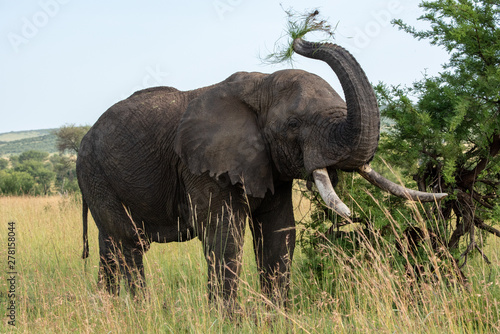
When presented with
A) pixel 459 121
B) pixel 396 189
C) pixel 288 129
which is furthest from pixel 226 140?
pixel 459 121

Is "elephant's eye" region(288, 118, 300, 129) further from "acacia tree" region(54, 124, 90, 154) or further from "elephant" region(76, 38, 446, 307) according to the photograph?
"acacia tree" region(54, 124, 90, 154)

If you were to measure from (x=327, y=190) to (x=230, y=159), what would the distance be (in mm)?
1029

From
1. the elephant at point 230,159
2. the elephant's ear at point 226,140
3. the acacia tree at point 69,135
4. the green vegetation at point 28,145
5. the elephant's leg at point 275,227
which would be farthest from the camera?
the green vegetation at point 28,145

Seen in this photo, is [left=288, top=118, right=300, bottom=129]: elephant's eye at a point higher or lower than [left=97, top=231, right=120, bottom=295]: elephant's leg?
higher

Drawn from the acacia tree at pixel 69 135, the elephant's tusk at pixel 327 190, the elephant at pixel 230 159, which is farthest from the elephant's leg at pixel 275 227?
the acacia tree at pixel 69 135

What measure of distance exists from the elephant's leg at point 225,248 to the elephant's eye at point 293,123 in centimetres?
93

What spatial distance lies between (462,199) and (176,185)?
Answer: 319 centimetres

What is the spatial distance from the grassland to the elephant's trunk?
827 millimetres

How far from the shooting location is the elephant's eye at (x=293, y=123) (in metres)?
4.84

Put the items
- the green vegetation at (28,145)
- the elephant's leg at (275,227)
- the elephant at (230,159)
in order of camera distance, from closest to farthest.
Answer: the elephant at (230,159)
the elephant's leg at (275,227)
the green vegetation at (28,145)

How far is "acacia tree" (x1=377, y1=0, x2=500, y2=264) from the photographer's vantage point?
602 cm

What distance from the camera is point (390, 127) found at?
6523mm

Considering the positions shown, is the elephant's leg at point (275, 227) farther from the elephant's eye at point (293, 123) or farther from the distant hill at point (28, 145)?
the distant hill at point (28, 145)

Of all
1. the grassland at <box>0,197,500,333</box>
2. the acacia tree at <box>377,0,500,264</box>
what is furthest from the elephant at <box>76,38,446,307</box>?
the acacia tree at <box>377,0,500,264</box>
